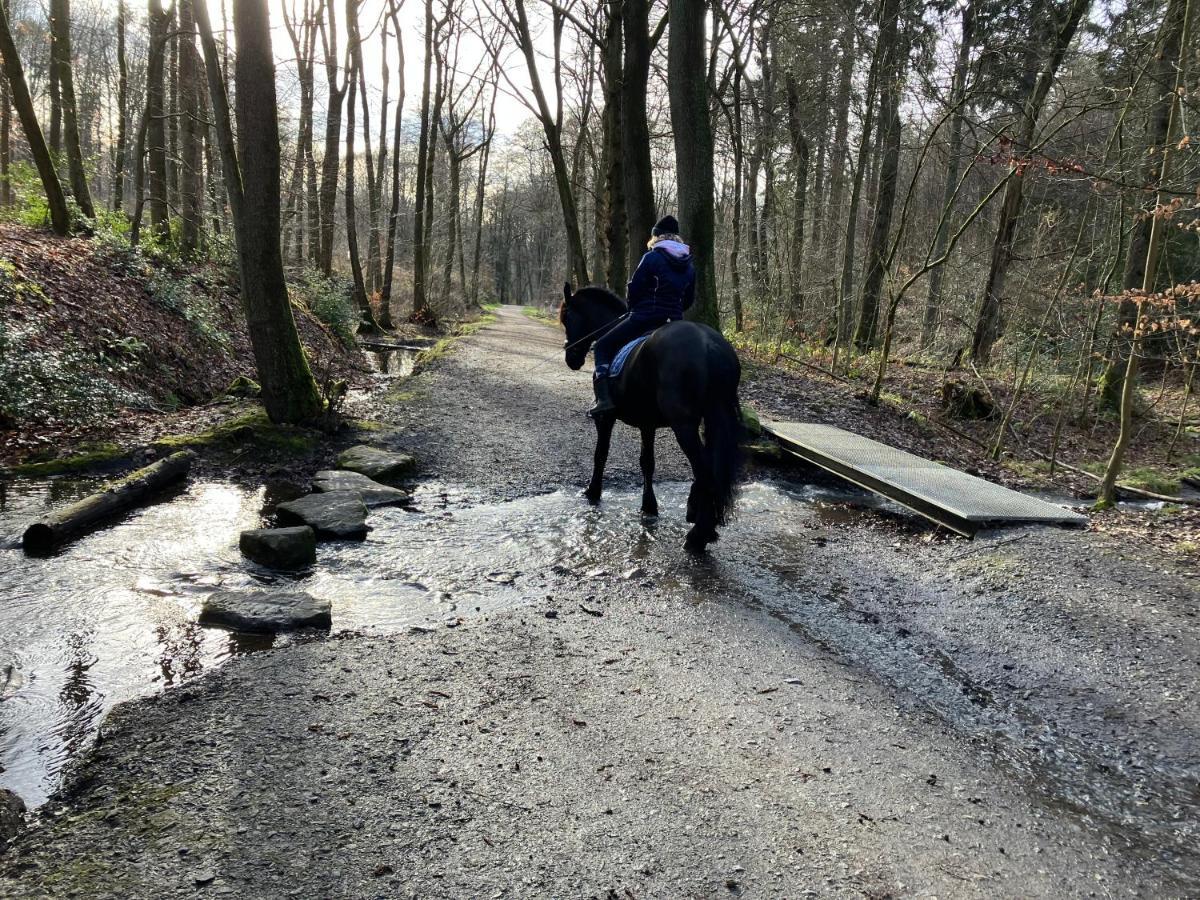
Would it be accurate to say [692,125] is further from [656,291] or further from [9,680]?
[9,680]

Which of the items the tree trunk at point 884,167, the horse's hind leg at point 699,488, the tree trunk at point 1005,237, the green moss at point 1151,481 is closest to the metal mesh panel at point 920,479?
the horse's hind leg at point 699,488

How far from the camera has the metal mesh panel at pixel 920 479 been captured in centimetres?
599

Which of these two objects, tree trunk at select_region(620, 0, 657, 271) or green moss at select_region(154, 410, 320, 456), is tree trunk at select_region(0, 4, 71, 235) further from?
tree trunk at select_region(620, 0, 657, 271)

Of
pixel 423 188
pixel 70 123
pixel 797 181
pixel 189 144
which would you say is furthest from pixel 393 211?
pixel 797 181

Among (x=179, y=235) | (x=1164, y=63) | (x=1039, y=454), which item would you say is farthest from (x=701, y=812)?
(x=179, y=235)

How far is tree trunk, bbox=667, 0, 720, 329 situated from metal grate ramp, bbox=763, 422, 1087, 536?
3.22m

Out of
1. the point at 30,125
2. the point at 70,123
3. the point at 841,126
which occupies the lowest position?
the point at 30,125

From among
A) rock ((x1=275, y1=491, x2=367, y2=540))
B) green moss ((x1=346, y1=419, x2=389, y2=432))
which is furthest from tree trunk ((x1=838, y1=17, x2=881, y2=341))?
rock ((x1=275, y1=491, x2=367, y2=540))

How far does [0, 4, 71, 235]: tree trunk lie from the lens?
10.7 m

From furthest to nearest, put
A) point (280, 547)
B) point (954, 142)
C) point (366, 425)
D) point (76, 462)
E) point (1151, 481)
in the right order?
point (954, 142)
point (1151, 481)
point (366, 425)
point (76, 462)
point (280, 547)

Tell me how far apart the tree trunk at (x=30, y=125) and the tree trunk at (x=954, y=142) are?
13.7 meters

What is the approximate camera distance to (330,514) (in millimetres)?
5914

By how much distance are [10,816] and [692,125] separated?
1051cm

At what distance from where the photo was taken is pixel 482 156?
132 feet
